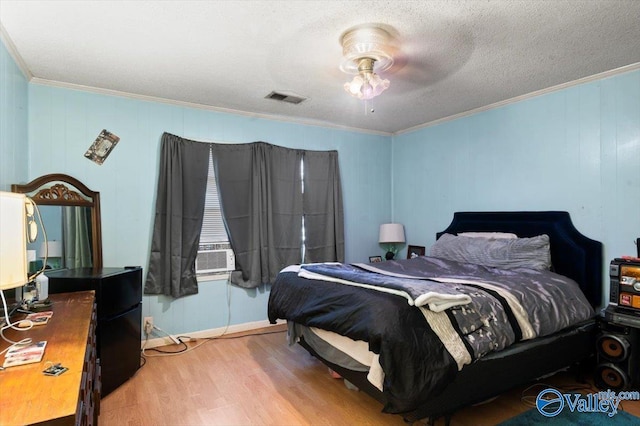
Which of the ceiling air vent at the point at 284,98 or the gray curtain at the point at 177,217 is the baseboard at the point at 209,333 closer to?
the gray curtain at the point at 177,217

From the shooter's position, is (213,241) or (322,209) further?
(322,209)

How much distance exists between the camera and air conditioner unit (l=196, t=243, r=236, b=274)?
12.1 ft

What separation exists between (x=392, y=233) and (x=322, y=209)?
1.01 metres

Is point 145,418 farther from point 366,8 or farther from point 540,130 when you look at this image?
point 540,130

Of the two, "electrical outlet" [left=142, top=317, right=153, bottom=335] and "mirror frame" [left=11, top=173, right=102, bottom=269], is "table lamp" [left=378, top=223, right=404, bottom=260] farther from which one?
"mirror frame" [left=11, top=173, right=102, bottom=269]

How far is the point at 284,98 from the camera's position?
3451mm

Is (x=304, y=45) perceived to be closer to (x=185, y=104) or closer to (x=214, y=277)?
(x=185, y=104)

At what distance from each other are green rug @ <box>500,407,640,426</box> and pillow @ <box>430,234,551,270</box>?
1087mm

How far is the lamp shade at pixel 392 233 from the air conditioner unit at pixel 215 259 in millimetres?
1958

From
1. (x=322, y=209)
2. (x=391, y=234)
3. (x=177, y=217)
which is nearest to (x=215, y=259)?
(x=177, y=217)

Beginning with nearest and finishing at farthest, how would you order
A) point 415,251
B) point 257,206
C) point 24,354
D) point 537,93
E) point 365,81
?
point 24,354 < point 365,81 < point 537,93 < point 257,206 < point 415,251

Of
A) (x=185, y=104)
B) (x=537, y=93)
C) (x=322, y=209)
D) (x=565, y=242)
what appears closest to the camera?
(x=565, y=242)

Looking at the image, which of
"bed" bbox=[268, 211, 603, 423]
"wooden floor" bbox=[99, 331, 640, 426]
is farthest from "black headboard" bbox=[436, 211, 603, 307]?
"wooden floor" bbox=[99, 331, 640, 426]

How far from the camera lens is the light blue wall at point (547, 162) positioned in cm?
279
